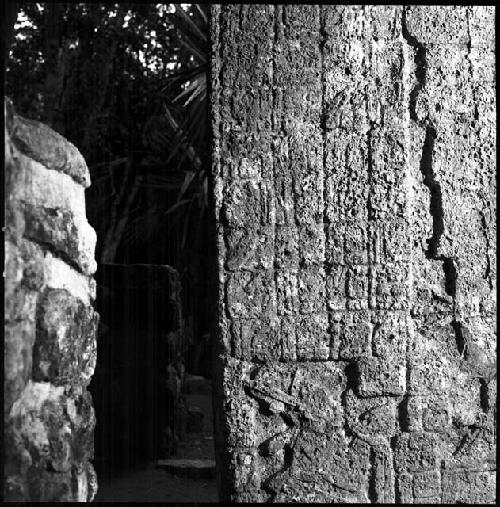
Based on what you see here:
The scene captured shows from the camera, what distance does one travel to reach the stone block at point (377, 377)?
98.5 inches

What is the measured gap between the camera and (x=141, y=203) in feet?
27.6

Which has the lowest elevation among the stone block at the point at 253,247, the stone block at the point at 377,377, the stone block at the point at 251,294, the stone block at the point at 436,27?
the stone block at the point at 377,377

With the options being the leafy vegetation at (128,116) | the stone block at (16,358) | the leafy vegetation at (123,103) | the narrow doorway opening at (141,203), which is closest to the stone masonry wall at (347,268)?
the stone block at (16,358)

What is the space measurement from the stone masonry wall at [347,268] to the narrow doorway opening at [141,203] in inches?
76.1

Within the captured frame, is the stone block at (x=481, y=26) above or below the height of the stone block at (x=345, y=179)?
above

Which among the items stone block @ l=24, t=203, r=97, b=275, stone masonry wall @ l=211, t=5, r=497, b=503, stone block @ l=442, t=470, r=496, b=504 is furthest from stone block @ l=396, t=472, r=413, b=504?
stone block @ l=24, t=203, r=97, b=275

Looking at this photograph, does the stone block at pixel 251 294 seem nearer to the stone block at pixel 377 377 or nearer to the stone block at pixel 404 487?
the stone block at pixel 377 377

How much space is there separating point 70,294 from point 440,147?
1580 mm

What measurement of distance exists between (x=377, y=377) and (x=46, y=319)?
145cm

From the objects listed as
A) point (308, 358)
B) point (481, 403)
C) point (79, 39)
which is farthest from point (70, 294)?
point (79, 39)

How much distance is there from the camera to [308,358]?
8.20 feet

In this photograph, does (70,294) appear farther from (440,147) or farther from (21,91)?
(21,91)

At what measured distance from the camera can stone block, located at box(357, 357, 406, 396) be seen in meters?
2.50

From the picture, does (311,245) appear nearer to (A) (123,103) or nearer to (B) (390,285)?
(B) (390,285)
